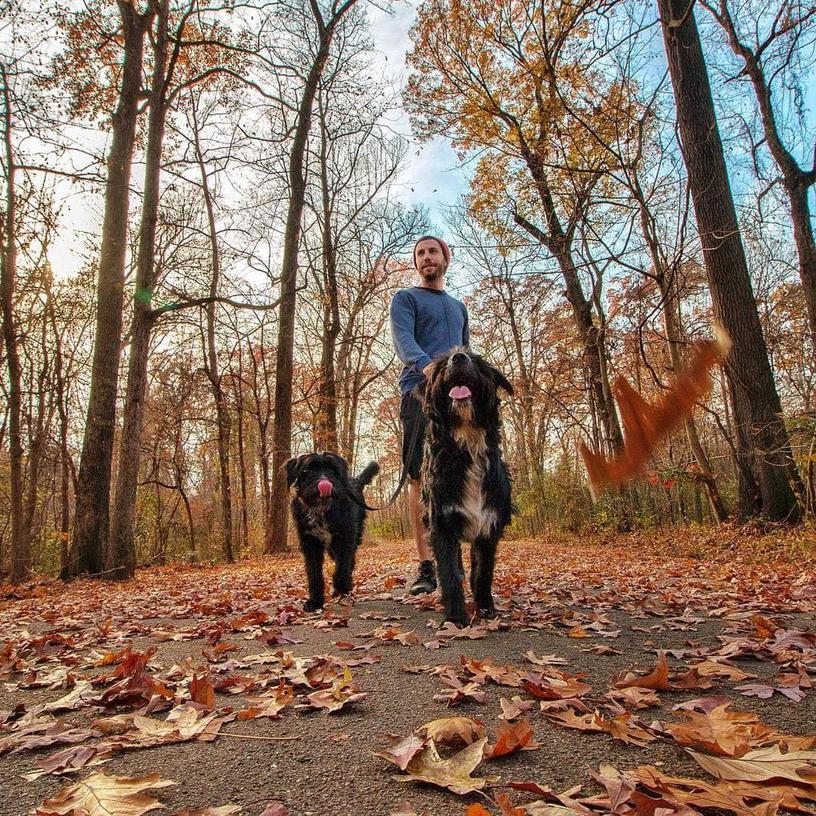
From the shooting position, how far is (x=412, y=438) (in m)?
4.84

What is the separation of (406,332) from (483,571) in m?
2.16

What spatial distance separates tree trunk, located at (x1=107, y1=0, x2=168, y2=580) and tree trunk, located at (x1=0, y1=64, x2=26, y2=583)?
1947 mm

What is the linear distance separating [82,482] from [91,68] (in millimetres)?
8353

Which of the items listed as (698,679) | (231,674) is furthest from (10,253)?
(698,679)

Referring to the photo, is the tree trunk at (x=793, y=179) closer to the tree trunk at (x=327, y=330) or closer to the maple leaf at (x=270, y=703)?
the maple leaf at (x=270, y=703)

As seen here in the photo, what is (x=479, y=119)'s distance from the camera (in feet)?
43.4

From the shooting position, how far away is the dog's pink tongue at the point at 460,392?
360 cm

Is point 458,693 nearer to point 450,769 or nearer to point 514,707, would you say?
point 514,707

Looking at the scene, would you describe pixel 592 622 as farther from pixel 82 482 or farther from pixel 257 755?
pixel 82 482

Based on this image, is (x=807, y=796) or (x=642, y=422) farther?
(x=642, y=422)

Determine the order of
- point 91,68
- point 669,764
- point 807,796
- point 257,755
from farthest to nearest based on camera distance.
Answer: point 91,68 → point 257,755 → point 669,764 → point 807,796

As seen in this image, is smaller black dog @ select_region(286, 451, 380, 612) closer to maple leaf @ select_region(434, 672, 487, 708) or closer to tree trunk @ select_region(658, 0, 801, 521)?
maple leaf @ select_region(434, 672, 487, 708)

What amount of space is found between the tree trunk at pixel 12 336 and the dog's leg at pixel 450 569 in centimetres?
932


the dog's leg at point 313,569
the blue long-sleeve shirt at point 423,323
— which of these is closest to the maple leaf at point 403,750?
the dog's leg at point 313,569
